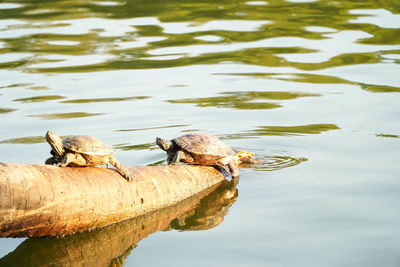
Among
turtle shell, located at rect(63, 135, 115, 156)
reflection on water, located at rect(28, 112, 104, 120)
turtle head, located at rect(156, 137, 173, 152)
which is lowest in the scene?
reflection on water, located at rect(28, 112, 104, 120)

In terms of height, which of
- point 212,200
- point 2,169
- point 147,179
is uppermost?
point 2,169

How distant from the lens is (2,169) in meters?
4.85

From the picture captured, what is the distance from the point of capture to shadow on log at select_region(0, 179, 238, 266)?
206 inches

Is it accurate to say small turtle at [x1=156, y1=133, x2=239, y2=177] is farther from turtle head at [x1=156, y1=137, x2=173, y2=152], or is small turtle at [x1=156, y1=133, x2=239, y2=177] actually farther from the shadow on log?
the shadow on log

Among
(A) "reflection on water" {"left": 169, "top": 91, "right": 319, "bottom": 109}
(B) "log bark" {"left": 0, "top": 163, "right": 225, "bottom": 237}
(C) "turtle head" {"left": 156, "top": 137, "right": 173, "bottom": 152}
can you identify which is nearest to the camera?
(B) "log bark" {"left": 0, "top": 163, "right": 225, "bottom": 237}

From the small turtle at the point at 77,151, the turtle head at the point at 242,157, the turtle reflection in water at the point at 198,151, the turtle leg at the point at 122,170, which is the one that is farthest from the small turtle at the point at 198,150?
the small turtle at the point at 77,151

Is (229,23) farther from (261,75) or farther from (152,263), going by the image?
(152,263)

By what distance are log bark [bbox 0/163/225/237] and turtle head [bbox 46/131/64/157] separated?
17 cm

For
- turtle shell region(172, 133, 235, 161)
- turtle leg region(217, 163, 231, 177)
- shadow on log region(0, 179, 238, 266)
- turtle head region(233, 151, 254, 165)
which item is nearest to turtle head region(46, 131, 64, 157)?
shadow on log region(0, 179, 238, 266)

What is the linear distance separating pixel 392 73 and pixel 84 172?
7.52 meters

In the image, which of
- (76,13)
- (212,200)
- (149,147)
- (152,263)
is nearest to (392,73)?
(149,147)

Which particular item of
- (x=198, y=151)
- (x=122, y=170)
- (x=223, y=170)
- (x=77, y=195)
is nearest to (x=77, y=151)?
(x=77, y=195)

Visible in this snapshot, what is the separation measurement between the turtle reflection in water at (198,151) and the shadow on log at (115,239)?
42 centimetres

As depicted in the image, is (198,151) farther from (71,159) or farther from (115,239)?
(71,159)
